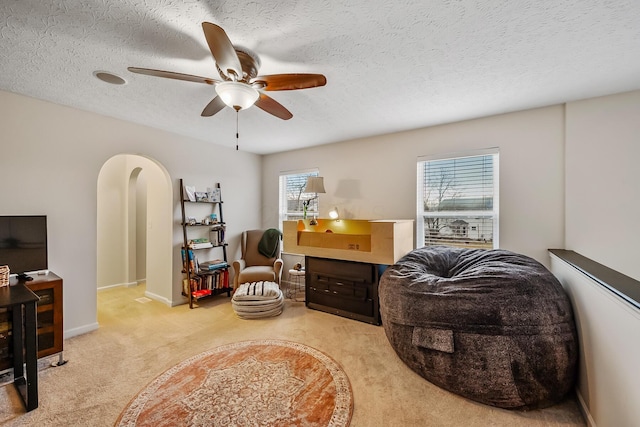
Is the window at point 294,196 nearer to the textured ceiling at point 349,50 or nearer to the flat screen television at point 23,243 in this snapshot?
the textured ceiling at point 349,50

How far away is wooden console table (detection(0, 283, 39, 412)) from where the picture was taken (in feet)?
5.91

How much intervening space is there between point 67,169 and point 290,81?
2679 millimetres

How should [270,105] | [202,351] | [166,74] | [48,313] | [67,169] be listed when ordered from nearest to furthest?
1. [166,74]
2. [270,105]
3. [48,313]
4. [202,351]
5. [67,169]

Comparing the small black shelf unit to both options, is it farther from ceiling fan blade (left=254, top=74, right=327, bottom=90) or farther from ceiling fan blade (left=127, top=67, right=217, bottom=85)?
ceiling fan blade (left=254, top=74, right=327, bottom=90)

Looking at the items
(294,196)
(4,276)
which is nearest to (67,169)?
(4,276)

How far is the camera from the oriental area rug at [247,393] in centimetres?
169

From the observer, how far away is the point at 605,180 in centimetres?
252

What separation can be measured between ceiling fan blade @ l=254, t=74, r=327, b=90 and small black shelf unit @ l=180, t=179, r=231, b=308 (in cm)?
253

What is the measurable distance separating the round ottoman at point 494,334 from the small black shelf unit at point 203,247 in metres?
2.74

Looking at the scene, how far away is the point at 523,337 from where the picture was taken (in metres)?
1.74

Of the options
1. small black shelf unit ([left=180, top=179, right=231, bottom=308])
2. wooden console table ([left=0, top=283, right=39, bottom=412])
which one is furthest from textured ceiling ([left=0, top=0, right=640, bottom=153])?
wooden console table ([left=0, top=283, right=39, bottom=412])

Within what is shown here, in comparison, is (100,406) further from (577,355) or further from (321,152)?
(321,152)

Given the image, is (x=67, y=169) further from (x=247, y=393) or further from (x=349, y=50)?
(x=349, y=50)

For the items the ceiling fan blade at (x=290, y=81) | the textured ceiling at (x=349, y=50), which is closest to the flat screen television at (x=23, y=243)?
the textured ceiling at (x=349, y=50)
